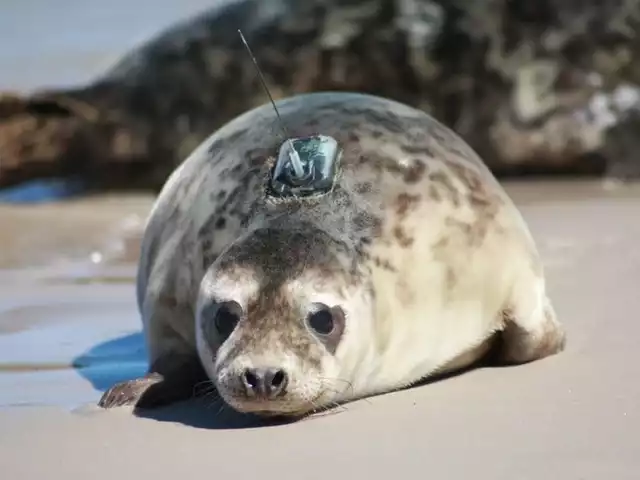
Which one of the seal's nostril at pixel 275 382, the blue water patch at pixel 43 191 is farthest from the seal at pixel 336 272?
the blue water patch at pixel 43 191

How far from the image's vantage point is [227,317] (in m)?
2.82

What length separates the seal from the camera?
2.78m

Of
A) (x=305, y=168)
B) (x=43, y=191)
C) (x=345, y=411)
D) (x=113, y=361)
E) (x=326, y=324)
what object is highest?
(x=305, y=168)

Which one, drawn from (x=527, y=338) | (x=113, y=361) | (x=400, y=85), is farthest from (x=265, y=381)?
(x=400, y=85)

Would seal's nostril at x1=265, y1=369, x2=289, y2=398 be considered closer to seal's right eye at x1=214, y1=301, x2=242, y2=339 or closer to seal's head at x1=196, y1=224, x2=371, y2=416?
seal's head at x1=196, y1=224, x2=371, y2=416

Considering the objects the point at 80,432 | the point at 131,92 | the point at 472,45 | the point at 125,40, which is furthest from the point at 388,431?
the point at 125,40

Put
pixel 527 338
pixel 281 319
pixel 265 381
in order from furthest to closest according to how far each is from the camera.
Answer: pixel 527 338 → pixel 281 319 → pixel 265 381

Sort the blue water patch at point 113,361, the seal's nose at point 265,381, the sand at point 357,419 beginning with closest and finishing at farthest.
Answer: the sand at point 357,419 → the seal's nose at point 265,381 → the blue water patch at point 113,361

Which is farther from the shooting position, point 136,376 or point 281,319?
point 136,376

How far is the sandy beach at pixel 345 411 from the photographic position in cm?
242

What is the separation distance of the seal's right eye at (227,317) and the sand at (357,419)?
0.66ft

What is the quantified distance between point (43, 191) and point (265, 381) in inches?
216

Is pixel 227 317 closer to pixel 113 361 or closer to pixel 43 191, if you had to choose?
pixel 113 361

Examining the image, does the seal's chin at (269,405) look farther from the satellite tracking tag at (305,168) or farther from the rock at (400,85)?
the rock at (400,85)
